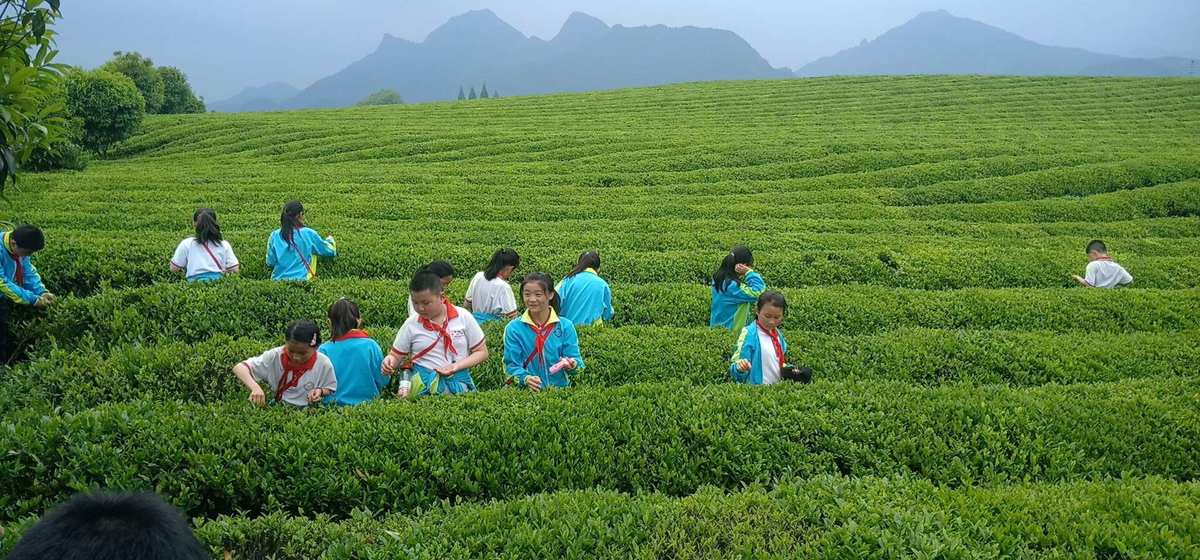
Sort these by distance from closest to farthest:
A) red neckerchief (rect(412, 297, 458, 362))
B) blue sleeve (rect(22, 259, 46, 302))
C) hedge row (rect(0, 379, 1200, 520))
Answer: hedge row (rect(0, 379, 1200, 520)) < red neckerchief (rect(412, 297, 458, 362)) < blue sleeve (rect(22, 259, 46, 302))

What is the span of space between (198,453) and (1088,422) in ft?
27.3

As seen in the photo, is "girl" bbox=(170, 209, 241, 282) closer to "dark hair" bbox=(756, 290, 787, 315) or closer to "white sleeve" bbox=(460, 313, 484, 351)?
"white sleeve" bbox=(460, 313, 484, 351)

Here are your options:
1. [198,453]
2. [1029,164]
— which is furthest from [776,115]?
[198,453]

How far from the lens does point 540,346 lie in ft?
23.6

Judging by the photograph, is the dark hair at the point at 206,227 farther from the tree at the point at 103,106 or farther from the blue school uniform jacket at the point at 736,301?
the tree at the point at 103,106

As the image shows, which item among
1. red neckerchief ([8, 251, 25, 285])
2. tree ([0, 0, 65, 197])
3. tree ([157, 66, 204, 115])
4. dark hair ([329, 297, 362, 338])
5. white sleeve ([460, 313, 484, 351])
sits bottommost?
white sleeve ([460, 313, 484, 351])

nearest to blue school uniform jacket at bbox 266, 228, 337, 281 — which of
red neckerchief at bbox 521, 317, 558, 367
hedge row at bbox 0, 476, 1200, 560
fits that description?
red neckerchief at bbox 521, 317, 558, 367

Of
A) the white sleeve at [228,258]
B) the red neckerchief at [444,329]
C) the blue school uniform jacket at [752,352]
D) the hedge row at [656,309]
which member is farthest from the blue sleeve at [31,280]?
the blue school uniform jacket at [752,352]

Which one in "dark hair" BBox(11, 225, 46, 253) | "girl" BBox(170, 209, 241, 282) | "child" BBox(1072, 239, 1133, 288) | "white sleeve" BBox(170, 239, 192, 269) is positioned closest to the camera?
"dark hair" BBox(11, 225, 46, 253)

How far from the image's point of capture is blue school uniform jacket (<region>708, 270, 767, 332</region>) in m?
9.34

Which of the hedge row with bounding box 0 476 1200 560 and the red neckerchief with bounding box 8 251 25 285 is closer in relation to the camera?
the hedge row with bounding box 0 476 1200 560

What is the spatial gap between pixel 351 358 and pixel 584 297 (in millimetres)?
3488

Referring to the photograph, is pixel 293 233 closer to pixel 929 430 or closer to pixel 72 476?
pixel 72 476

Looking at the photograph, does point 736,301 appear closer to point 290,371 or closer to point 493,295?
point 493,295
